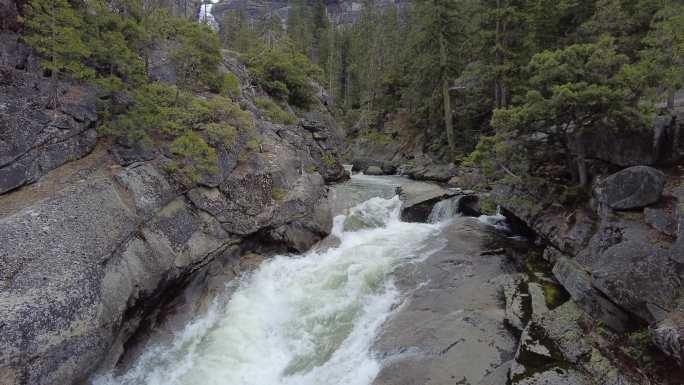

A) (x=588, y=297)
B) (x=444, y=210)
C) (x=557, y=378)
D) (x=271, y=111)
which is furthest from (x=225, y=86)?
(x=557, y=378)

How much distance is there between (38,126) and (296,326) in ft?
27.5

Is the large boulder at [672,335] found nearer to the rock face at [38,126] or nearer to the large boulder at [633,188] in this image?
the large boulder at [633,188]

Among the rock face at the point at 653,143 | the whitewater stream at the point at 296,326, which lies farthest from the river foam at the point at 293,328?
the rock face at the point at 653,143

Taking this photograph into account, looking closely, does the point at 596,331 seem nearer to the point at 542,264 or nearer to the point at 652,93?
the point at 542,264

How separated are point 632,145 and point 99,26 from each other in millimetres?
15781

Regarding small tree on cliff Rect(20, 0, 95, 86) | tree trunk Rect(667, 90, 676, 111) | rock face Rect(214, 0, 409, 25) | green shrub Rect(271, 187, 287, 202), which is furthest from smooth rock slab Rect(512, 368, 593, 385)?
→ rock face Rect(214, 0, 409, 25)

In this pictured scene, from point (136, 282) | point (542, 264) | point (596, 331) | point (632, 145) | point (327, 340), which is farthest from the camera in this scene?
point (542, 264)

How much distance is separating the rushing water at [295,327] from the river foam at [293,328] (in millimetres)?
24

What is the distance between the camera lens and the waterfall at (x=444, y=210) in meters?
17.2

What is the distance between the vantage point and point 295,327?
945 cm

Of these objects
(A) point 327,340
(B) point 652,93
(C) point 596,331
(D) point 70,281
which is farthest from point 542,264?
(D) point 70,281

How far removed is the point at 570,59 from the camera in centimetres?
996

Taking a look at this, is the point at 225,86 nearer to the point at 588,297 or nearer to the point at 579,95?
the point at 579,95

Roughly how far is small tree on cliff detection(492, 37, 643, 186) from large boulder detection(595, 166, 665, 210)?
4.65ft
